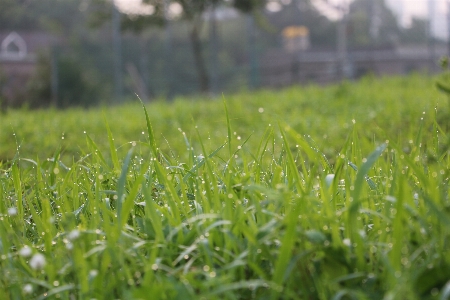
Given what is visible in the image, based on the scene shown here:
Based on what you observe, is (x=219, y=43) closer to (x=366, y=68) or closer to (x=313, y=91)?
(x=366, y=68)

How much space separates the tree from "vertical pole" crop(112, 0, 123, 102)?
178 millimetres

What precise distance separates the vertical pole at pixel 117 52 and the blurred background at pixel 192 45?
2 centimetres

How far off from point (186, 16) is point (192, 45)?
0.66m

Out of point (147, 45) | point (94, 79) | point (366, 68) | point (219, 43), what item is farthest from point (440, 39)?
point (94, 79)

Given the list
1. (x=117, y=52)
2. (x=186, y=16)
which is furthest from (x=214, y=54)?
(x=117, y=52)

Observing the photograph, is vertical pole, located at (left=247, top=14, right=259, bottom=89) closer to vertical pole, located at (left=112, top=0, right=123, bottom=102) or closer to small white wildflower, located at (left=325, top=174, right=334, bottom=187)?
vertical pole, located at (left=112, top=0, right=123, bottom=102)

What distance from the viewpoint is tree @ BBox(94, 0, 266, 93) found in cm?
1321

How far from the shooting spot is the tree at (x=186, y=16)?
13.2 m

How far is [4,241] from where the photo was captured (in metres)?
1.35

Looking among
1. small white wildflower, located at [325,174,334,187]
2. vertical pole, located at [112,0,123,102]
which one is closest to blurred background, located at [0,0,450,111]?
vertical pole, located at [112,0,123,102]

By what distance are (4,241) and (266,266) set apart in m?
0.59

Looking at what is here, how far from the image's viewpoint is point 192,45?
44.7 ft

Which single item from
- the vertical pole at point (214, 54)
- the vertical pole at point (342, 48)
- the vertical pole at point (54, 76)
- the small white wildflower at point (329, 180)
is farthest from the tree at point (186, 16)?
the small white wildflower at point (329, 180)

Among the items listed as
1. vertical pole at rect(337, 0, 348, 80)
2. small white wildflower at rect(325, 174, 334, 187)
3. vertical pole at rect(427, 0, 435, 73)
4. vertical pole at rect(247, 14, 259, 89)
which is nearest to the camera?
small white wildflower at rect(325, 174, 334, 187)
